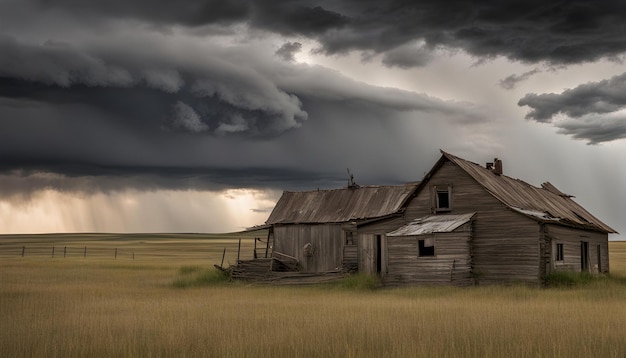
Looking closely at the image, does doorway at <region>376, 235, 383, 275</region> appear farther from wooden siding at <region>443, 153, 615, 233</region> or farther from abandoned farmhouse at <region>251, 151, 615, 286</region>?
wooden siding at <region>443, 153, 615, 233</region>

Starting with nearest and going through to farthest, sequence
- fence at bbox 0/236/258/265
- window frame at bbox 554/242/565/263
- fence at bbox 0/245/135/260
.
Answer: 1. window frame at bbox 554/242/565/263
2. fence at bbox 0/236/258/265
3. fence at bbox 0/245/135/260

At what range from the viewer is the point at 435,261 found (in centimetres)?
3422

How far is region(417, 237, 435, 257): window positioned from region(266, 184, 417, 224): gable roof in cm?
Result: 363

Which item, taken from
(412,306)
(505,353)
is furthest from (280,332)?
(412,306)

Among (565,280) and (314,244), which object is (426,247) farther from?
(314,244)

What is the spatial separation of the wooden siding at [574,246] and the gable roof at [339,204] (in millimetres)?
8662

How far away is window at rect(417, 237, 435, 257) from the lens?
3431cm

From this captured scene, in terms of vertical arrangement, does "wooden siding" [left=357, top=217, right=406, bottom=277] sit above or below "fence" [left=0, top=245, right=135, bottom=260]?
above

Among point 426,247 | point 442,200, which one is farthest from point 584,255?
point 426,247

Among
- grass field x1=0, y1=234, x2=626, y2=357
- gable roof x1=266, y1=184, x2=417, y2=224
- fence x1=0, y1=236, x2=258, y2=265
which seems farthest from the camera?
fence x1=0, y1=236, x2=258, y2=265

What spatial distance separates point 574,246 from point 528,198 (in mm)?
3880

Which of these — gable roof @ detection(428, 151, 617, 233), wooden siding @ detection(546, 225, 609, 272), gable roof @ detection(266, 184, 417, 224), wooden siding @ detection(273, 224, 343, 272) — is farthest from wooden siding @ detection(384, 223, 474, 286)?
wooden siding @ detection(273, 224, 343, 272)

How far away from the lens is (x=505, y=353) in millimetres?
13422

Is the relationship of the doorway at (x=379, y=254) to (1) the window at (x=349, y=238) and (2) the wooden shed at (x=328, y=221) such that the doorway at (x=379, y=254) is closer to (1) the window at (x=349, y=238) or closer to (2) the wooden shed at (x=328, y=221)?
(2) the wooden shed at (x=328, y=221)
